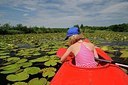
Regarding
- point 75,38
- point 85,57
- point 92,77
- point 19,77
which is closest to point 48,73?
point 19,77

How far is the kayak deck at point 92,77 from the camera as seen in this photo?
3008 mm

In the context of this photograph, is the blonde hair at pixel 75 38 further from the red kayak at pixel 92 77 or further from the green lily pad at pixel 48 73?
the green lily pad at pixel 48 73

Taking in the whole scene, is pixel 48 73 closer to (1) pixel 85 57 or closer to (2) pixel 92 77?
(1) pixel 85 57

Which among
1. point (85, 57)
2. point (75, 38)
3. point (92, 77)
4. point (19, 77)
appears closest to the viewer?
point (92, 77)

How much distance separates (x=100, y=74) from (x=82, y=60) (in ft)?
2.25

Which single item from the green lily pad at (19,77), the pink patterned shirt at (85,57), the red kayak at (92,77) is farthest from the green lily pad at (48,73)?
the red kayak at (92,77)

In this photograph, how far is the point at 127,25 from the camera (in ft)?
114

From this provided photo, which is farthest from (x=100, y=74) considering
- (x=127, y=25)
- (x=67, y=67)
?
(x=127, y=25)

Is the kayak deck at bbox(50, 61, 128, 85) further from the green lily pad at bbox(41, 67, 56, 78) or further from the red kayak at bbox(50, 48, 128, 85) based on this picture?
the green lily pad at bbox(41, 67, 56, 78)

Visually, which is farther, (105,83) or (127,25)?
(127,25)

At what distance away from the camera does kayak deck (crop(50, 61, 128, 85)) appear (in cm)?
301

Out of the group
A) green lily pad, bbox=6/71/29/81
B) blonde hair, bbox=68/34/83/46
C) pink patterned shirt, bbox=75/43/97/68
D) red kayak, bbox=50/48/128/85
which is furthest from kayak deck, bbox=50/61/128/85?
green lily pad, bbox=6/71/29/81

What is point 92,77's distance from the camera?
303 cm

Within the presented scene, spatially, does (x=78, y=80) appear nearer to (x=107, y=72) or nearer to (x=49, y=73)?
(x=107, y=72)
